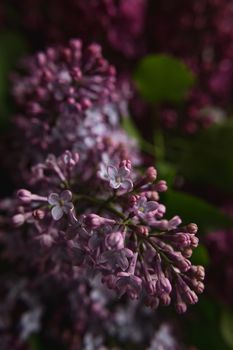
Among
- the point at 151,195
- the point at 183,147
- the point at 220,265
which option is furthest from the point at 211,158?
the point at 151,195

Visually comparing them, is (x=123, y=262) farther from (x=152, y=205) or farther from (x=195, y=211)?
(x=195, y=211)

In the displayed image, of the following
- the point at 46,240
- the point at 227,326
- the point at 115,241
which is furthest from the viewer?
the point at 227,326

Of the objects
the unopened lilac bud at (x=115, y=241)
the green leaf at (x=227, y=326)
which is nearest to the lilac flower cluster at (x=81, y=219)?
the unopened lilac bud at (x=115, y=241)

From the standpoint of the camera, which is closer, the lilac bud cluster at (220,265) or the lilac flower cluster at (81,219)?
the lilac flower cluster at (81,219)

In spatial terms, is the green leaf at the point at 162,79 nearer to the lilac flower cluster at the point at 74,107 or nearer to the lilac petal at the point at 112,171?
the lilac flower cluster at the point at 74,107

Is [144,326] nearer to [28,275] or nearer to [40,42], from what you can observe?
[28,275]

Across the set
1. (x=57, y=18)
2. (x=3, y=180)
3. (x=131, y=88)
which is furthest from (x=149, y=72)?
(x=3, y=180)
